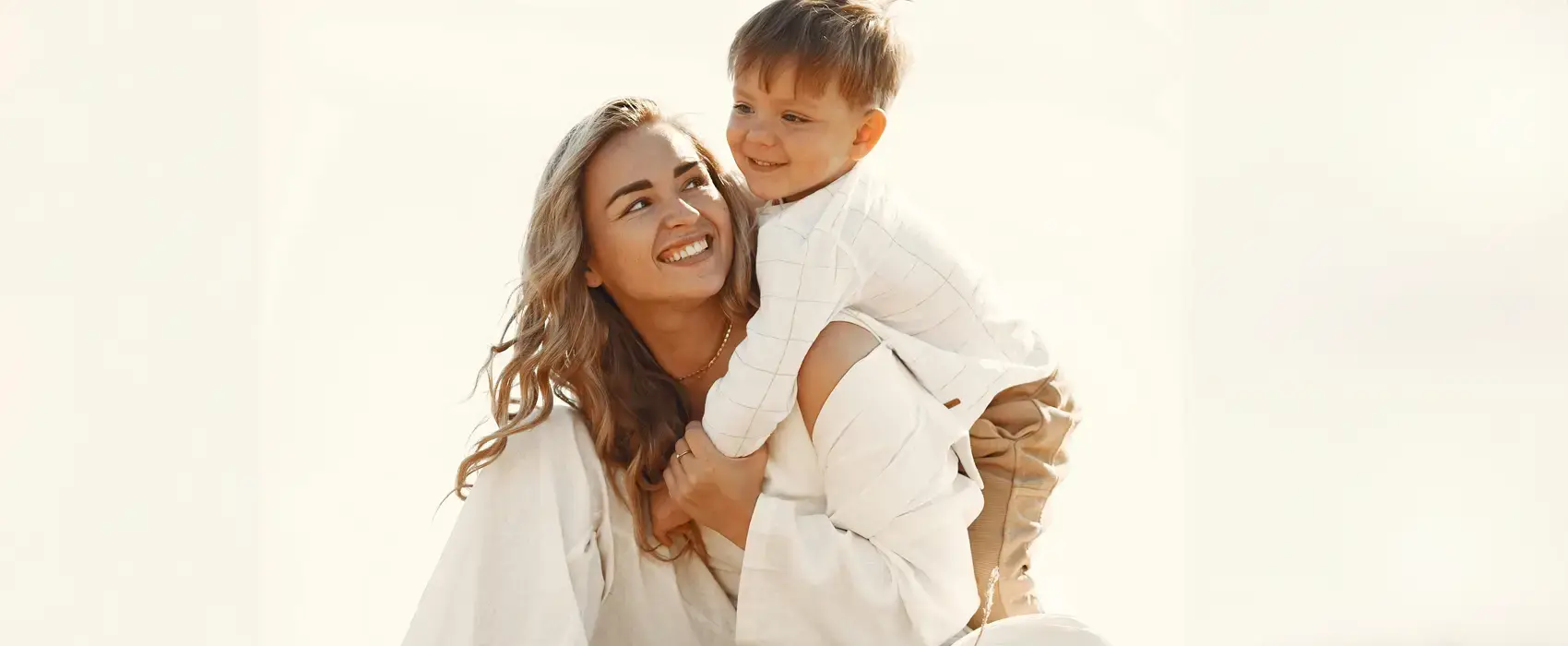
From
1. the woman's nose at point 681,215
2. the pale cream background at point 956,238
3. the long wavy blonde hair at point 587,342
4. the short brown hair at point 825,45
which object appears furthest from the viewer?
the pale cream background at point 956,238

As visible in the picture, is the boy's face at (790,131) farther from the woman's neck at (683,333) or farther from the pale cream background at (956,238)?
the pale cream background at (956,238)

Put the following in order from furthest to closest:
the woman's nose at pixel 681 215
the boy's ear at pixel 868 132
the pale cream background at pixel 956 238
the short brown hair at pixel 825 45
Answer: the pale cream background at pixel 956 238
the woman's nose at pixel 681 215
the boy's ear at pixel 868 132
the short brown hair at pixel 825 45

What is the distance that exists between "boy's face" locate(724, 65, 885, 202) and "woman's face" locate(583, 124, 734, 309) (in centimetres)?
27

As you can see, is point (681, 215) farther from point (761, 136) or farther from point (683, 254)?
point (761, 136)

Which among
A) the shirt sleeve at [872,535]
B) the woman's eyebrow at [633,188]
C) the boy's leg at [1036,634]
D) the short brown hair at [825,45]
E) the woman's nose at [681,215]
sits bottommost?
the boy's leg at [1036,634]

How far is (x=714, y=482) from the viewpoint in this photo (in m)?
2.88

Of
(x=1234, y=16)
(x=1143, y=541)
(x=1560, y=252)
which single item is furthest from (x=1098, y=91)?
(x=1560, y=252)

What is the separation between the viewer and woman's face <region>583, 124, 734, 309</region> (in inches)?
118

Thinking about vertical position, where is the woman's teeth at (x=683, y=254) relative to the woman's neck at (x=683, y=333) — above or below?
above

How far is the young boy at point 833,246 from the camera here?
270 cm

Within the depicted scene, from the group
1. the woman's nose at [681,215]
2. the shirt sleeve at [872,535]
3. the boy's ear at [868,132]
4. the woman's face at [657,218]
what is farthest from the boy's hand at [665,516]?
the boy's ear at [868,132]

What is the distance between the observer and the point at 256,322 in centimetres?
518

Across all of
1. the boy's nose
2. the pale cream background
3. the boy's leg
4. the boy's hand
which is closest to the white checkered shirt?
the boy's nose

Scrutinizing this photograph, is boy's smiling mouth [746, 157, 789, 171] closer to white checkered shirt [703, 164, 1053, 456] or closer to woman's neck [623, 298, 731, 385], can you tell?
white checkered shirt [703, 164, 1053, 456]
